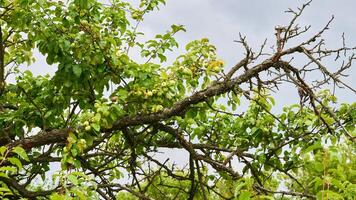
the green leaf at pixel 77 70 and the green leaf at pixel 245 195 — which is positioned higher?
the green leaf at pixel 77 70

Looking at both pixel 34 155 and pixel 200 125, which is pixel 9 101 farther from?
pixel 200 125

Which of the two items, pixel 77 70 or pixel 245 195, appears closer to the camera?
pixel 245 195

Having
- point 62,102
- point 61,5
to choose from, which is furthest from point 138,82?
point 61,5

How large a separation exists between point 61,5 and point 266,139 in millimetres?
3699

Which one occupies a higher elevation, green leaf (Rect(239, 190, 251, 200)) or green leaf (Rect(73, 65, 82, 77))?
green leaf (Rect(73, 65, 82, 77))

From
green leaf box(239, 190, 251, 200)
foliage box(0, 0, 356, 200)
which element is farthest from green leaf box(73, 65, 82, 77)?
green leaf box(239, 190, 251, 200)

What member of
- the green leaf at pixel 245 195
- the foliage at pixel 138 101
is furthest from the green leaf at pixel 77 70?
the green leaf at pixel 245 195

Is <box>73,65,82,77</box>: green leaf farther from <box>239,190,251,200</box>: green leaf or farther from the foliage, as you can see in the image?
<box>239,190,251,200</box>: green leaf

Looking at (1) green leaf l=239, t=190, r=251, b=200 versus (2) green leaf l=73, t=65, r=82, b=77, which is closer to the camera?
(1) green leaf l=239, t=190, r=251, b=200

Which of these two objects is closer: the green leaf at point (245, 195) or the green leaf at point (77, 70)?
the green leaf at point (245, 195)

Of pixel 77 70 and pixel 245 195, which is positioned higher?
pixel 77 70

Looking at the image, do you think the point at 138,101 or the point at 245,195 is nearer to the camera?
the point at 245,195

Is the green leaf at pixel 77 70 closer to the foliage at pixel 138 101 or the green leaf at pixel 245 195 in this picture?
the foliage at pixel 138 101

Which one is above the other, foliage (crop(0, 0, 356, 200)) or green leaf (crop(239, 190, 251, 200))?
foliage (crop(0, 0, 356, 200))
